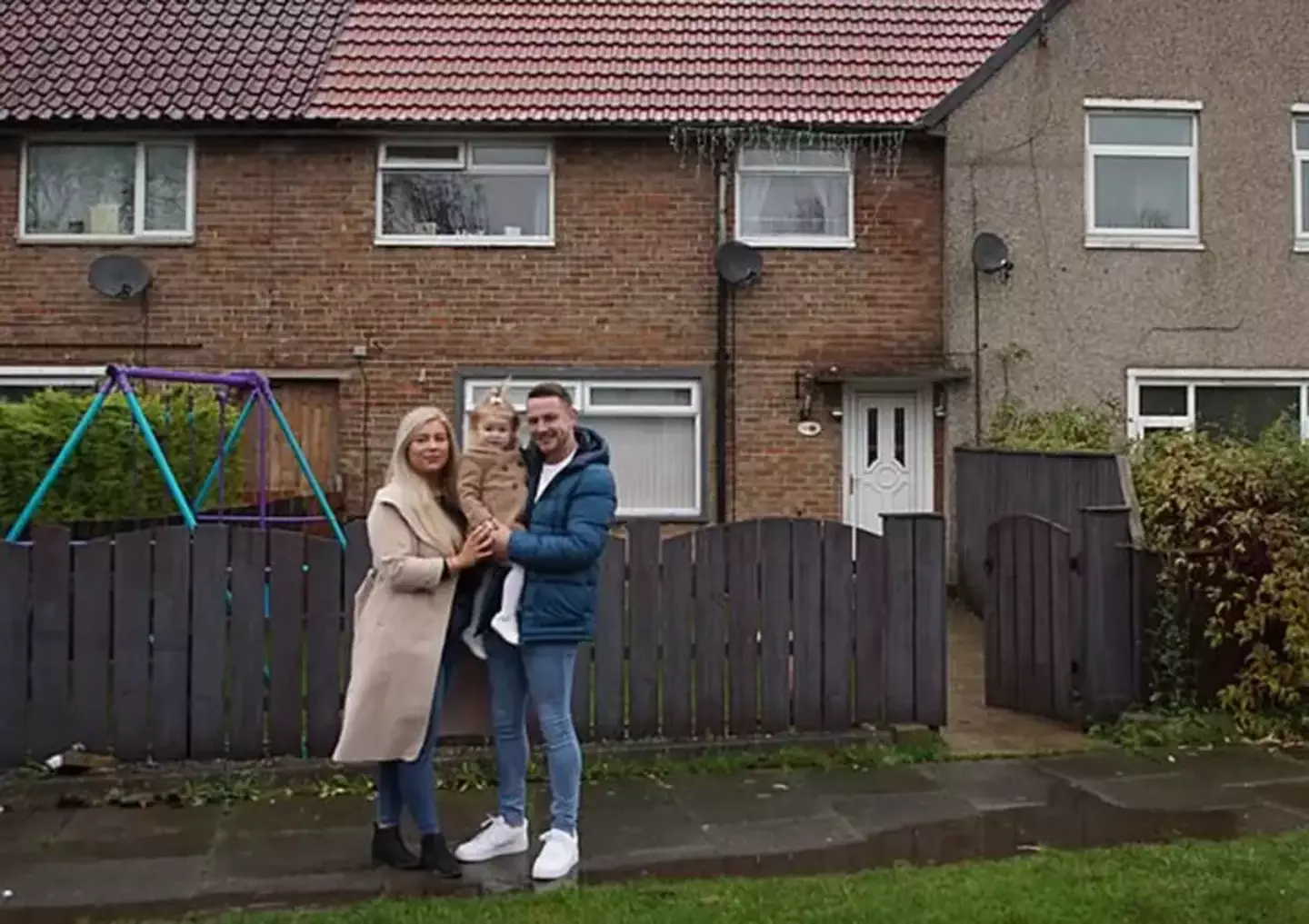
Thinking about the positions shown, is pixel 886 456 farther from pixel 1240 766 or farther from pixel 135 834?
pixel 135 834

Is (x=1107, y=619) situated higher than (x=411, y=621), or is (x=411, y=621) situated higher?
(x=411, y=621)

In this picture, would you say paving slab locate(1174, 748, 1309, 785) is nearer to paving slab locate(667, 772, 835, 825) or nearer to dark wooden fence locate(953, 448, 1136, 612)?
dark wooden fence locate(953, 448, 1136, 612)

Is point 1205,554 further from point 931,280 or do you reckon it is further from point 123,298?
point 123,298

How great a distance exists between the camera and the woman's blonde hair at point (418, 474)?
5.23m

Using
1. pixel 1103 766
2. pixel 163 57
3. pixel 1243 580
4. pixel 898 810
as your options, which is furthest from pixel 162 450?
pixel 1243 580

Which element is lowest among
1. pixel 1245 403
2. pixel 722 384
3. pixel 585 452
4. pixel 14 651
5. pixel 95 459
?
pixel 14 651

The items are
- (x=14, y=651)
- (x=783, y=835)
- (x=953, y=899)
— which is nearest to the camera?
(x=953, y=899)

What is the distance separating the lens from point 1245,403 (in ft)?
47.5

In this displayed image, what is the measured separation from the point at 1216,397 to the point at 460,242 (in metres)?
7.89

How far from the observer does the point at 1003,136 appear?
14.1 meters

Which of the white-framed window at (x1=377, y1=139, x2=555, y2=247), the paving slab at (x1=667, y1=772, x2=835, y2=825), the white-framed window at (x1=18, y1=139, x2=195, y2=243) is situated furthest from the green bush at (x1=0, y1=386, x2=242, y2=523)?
the paving slab at (x1=667, y1=772, x2=835, y2=825)

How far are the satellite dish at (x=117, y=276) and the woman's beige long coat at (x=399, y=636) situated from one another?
9969 millimetres

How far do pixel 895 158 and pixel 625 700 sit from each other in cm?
891

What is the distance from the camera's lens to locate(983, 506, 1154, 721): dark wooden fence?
7746 millimetres
